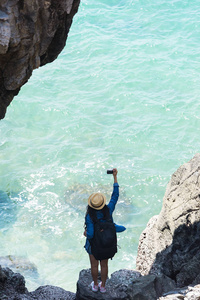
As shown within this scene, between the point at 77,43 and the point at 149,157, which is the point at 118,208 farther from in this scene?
the point at 77,43

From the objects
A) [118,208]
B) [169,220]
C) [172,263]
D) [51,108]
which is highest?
[51,108]

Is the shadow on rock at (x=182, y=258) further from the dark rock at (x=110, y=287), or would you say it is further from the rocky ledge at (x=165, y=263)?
the dark rock at (x=110, y=287)

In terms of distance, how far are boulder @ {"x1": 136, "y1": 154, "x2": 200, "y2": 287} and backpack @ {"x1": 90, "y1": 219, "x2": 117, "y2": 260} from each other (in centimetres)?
160

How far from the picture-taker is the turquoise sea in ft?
43.0

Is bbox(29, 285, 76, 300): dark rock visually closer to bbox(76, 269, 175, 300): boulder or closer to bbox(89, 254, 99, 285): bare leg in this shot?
bbox(76, 269, 175, 300): boulder

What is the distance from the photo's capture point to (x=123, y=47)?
2462cm

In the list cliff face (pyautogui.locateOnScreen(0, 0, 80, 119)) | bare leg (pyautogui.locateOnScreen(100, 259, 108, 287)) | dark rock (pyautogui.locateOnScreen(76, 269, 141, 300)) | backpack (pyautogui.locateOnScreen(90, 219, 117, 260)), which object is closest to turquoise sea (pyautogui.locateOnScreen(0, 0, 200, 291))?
dark rock (pyautogui.locateOnScreen(76, 269, 141, 300))

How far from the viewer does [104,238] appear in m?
6.65

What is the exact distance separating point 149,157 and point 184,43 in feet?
36.1

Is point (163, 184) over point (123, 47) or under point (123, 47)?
under

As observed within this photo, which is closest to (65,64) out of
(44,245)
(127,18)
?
(127,18)

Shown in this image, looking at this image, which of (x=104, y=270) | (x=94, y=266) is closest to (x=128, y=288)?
(x=104, y=270)

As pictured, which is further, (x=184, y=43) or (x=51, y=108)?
(x=184, y=43)

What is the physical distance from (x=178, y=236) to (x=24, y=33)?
4593 mm
